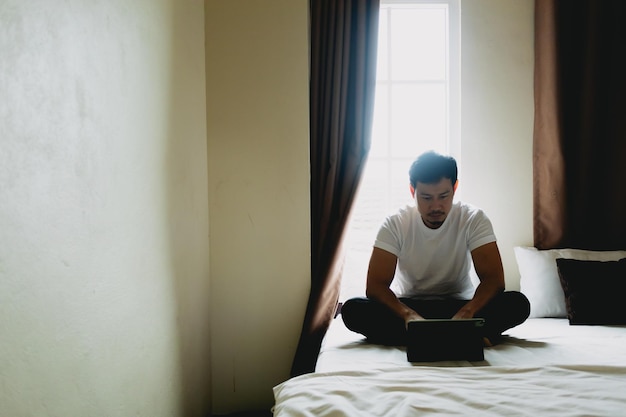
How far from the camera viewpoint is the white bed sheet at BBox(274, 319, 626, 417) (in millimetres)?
1421

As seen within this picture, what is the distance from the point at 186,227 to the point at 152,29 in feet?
2.80

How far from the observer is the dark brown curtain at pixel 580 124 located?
114 inches

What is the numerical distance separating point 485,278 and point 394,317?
0.45 metres

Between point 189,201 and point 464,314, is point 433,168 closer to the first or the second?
point 464,314

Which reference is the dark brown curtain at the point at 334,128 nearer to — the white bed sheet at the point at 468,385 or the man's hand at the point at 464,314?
the white bed sheet at the point at 468,385

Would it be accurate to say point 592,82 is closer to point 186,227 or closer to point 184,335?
point 186,227

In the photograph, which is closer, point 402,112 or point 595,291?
point 595,291

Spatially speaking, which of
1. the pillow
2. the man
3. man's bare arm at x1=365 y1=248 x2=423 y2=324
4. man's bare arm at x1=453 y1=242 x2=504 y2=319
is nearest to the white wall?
the pillow

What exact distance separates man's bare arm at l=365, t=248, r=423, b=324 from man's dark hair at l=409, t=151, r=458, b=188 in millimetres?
379

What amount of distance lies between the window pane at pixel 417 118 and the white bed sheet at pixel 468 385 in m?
1.32

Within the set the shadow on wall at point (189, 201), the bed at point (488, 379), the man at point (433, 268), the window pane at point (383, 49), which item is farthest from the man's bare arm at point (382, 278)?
the window pane at point (383, 49)

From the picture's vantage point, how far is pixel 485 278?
2338mm

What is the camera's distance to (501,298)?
227 cm

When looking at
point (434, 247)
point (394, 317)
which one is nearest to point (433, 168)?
point (434, 247)
